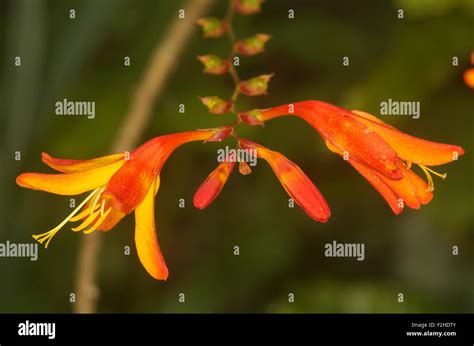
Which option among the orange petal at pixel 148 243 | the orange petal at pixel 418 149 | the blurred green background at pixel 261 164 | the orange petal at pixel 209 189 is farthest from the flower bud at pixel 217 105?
the blurred green background at pixel 261 164

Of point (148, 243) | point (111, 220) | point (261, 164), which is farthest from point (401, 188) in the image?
point (261, 164)

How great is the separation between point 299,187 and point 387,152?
270 millimetres

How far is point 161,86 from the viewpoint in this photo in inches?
104

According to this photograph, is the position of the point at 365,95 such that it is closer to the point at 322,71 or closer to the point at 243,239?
the point at 322,71

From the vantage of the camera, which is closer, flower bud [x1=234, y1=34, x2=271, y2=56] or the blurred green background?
flower bud [x1=234, y1=34, x2=271, y2=56]

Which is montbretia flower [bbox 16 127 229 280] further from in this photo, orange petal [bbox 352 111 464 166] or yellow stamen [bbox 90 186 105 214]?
orange petal [bbox 352 111 464 166]

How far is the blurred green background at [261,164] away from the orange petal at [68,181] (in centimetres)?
108

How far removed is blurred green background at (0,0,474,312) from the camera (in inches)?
113

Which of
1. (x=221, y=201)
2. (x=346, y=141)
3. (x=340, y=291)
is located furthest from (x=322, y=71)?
(x=346, y=141)

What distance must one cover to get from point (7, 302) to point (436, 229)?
1889mm

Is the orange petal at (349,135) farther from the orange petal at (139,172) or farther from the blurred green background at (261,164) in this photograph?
the blurred green background at (261,164)

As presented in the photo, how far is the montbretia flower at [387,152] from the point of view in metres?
1.75

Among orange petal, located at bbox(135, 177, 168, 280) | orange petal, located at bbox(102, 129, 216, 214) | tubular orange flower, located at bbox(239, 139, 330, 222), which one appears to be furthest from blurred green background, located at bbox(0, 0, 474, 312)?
orange petal, located at bbox(135, 177, 168, 280)

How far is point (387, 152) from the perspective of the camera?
5.70ft
